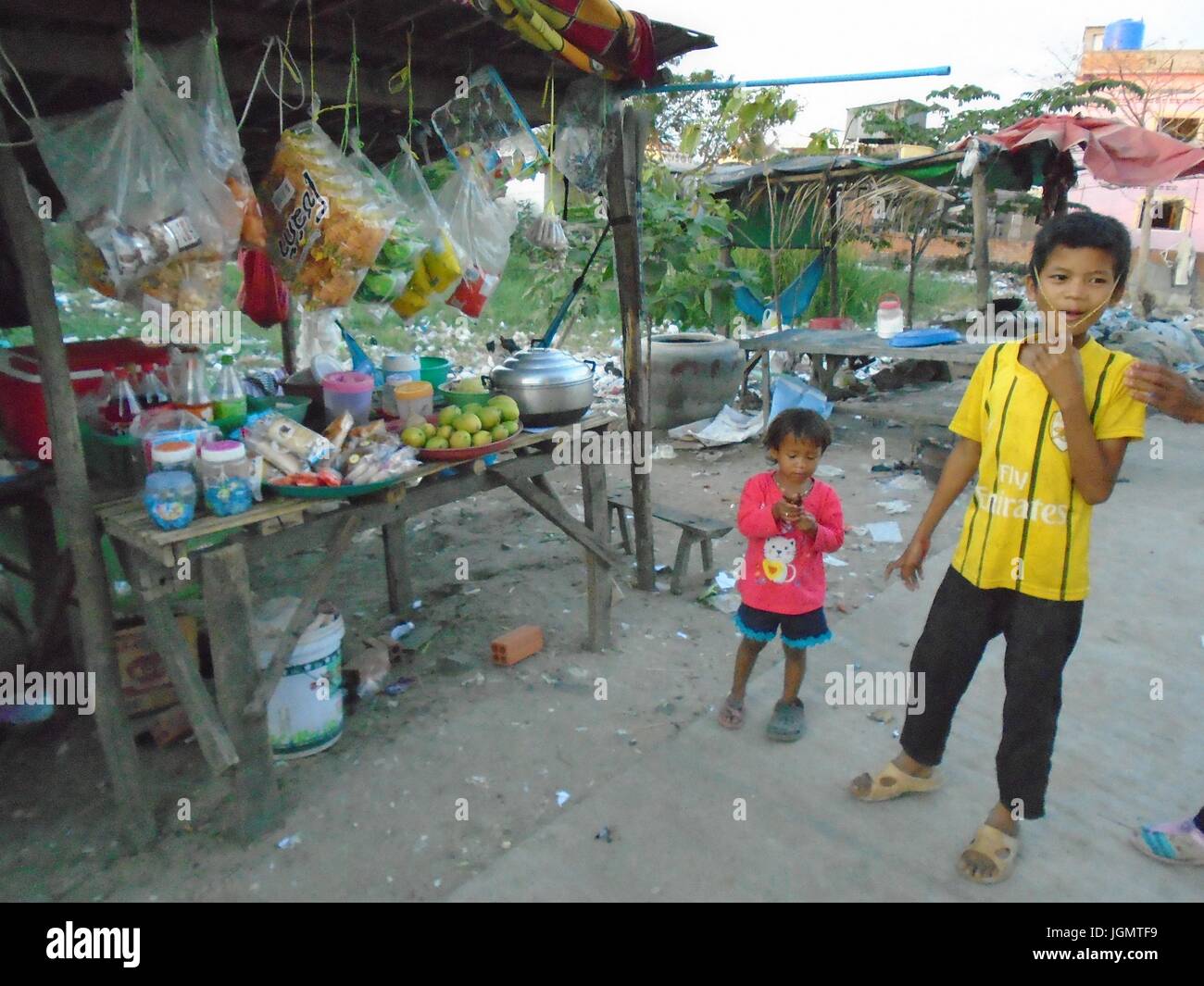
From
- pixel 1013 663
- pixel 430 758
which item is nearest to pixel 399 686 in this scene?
pixel 430 758

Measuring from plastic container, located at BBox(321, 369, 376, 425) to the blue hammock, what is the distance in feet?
20.9

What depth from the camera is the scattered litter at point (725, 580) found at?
4410 mm

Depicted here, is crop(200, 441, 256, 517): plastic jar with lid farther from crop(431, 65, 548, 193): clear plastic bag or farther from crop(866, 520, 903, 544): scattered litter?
crop(866, 520, 903, 544): scattered litter

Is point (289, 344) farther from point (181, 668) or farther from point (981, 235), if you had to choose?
point (981, 235)

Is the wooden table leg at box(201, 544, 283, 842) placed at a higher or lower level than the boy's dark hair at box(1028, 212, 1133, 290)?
lower

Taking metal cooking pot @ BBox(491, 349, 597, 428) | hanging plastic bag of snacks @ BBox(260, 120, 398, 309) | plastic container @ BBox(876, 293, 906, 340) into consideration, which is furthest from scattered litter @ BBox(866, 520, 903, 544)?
hanging plastic bag of snacks @ BBox(260, 120, 398, 309)

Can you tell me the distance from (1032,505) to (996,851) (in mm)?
990

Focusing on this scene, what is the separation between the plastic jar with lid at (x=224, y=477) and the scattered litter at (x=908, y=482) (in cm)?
490

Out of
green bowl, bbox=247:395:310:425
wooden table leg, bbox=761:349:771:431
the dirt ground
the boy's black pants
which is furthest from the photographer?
wooden table leg, bbox=761:349:771:431

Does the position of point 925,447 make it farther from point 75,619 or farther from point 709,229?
point 75,619

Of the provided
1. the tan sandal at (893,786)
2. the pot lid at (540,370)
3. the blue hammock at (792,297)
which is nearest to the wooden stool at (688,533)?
the pot lid at (540,370)

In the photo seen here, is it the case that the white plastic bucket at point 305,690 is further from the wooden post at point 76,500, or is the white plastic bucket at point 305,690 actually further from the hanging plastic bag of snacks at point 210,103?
the hanging plastic bag of snacks at point 210,103

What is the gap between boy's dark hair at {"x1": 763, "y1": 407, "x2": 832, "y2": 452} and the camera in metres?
2.69
